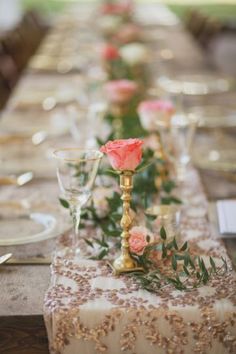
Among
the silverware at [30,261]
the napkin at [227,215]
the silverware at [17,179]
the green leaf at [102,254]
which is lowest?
the silverware at [17,179]

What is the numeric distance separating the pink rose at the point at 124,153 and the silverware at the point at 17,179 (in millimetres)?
857

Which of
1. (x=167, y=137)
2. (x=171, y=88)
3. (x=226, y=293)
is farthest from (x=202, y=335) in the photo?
(x=171, y=88)

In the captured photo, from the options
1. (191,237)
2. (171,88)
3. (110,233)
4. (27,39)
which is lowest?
(27,39)

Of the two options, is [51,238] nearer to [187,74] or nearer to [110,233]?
[110,233]

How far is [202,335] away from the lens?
1.37m

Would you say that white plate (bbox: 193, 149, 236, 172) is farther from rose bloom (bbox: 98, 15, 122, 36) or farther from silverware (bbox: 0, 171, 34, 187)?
rose bloom (bbox: 98, 15, 122, 36)

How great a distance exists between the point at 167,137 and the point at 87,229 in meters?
0.49

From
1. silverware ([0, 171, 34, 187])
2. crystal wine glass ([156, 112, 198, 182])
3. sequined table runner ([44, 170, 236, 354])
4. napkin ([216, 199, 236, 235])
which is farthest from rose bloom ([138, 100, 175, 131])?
sequined table runner ([44, 170, 236, 354])


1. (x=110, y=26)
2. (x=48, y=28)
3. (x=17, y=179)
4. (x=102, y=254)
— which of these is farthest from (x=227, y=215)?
(x=48, y=28)

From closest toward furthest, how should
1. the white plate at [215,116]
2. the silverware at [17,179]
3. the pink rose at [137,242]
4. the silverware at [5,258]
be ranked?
the pink rose at [137,242]
the silverware at [5,258]
the silverware at [17,179]
the white plate at [215,116]

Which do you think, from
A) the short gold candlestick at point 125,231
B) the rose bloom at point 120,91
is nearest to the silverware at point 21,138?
the rose bloom at point 120,91

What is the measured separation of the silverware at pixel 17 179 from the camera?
2.22m

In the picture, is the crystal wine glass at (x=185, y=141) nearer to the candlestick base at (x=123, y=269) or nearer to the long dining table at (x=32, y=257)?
the long dining table at (x=32, y=257)

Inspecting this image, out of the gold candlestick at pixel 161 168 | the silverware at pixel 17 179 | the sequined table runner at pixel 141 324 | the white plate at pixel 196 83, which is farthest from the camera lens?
the white plate at pixel 196 83
